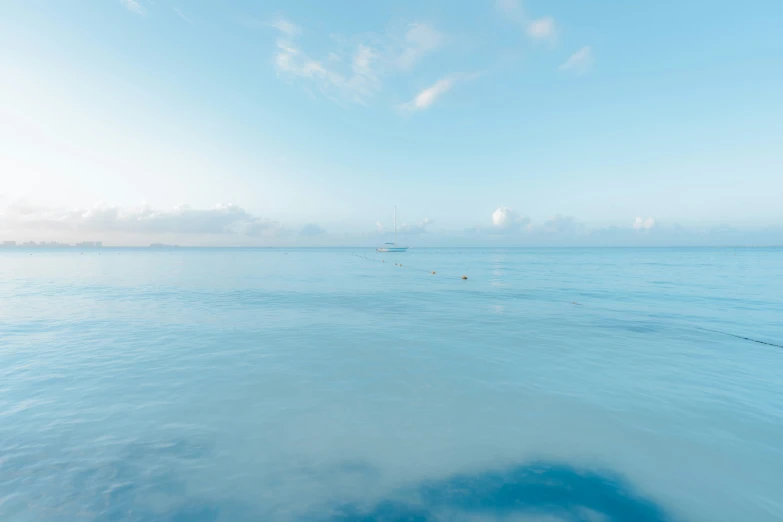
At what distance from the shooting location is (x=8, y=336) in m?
19.6

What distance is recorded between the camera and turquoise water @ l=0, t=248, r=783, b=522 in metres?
7.13

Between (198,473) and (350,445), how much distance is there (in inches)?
139

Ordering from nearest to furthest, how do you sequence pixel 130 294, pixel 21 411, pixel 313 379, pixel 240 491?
pixel 240 491 < pixel 21 411 < pixel 313 379 < pixel 130 294

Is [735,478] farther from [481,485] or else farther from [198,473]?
[198,473]

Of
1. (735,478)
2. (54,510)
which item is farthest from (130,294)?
(735,478)

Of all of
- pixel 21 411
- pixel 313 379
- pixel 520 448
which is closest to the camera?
pixel 520 448

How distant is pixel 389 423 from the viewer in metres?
10.1

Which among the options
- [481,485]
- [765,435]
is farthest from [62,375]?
[765,435]

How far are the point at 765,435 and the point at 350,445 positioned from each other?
11625 mm

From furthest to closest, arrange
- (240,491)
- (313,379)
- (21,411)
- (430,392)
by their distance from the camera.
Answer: (313,379), (430,392), (21,411), (240,491)

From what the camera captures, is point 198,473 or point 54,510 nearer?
point 54,510

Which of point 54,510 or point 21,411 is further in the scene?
point 21,411

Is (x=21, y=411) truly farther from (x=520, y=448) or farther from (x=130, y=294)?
(x=130, y=294)

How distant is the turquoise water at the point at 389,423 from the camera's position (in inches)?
281
